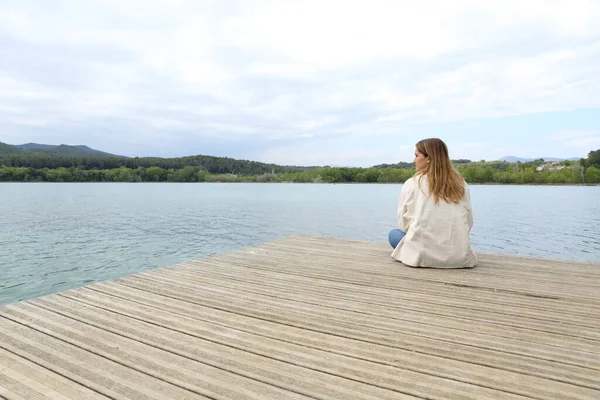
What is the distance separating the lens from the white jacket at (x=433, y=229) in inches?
153

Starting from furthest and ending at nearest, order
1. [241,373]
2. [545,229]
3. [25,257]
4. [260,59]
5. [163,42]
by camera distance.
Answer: [163,42]
[260,59]
[545,229]
[25,257]
[241,373]

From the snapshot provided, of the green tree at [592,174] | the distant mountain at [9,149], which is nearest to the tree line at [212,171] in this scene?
the green tree at [592,174]

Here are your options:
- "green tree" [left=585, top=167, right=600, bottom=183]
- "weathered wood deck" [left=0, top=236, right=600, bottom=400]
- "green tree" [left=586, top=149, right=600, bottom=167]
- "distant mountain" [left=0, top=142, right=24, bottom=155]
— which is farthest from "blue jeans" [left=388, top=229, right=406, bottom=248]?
"distant mountain" [left=0, top=142, right=24, bottom=155]

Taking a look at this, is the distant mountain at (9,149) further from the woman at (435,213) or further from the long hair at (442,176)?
the long hair at (442,176)

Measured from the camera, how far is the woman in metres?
3.88

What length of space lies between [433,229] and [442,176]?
58 cm

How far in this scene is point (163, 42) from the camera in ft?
128

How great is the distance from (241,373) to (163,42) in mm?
43689

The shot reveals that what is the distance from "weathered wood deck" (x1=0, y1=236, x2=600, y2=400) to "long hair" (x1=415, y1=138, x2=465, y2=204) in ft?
2.81

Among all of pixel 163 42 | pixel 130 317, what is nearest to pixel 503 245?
pixel 130 317

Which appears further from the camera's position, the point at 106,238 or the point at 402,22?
the point at 402,22

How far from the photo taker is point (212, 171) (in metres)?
94.1

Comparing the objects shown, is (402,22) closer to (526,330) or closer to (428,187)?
(428,187)

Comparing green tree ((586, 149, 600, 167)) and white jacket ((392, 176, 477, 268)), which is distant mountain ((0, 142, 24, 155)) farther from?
green tree ((586, 149, 600, 167))
